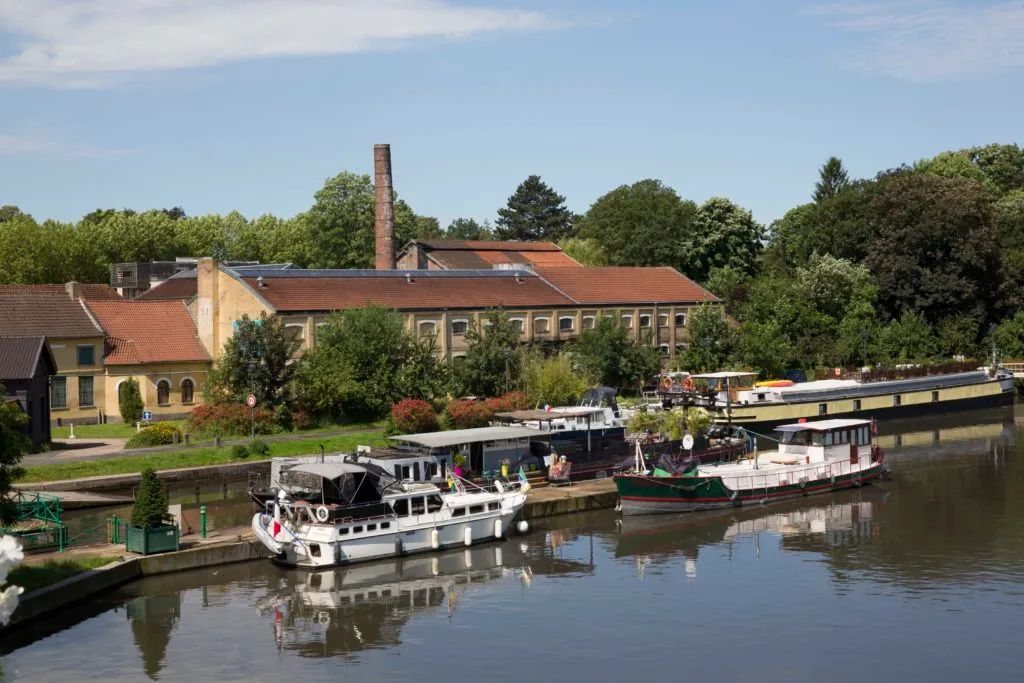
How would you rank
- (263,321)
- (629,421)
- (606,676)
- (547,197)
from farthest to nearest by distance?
(547,197)
(263,321)
(629,421)
(606,676)

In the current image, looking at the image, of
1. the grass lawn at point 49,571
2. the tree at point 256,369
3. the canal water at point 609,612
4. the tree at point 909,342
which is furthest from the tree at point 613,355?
the grass lawn at point 49,571

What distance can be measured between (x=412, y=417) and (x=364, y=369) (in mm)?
6472

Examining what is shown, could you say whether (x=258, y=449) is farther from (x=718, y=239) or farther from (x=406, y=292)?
(x=718, y=239)

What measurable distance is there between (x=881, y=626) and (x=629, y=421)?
23.9 metres

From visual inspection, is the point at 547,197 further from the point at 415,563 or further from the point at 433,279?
the point at 415,563

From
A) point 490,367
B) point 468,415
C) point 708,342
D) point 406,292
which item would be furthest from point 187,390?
point 708,342

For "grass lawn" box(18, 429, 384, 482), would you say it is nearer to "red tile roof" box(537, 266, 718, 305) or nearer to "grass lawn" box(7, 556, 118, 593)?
"grass lawn" box(7, 556, 118, 593)

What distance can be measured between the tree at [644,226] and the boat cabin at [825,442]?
62887 millimetres

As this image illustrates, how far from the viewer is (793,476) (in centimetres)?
4612

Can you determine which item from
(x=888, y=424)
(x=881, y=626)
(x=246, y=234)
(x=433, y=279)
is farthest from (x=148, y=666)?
(x=246, y=234)

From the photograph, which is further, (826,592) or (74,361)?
(74,361)

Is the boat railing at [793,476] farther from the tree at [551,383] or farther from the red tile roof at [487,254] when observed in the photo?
the red tile roof at [487,254]

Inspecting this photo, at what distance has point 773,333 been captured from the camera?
8094 centimetres

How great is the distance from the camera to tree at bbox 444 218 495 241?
554 ft
